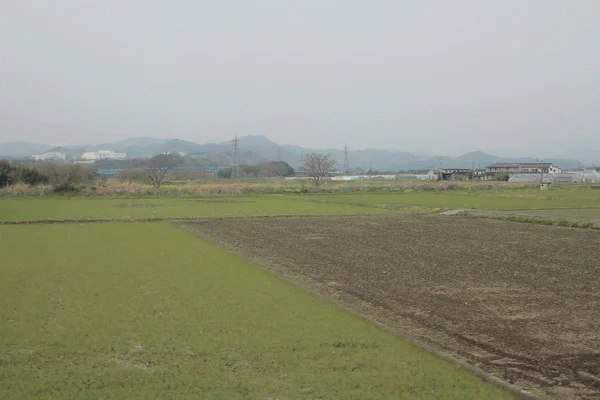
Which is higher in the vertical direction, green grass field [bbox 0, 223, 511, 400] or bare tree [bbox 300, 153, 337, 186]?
bare tree [bbox 300, 153, 337, 186]

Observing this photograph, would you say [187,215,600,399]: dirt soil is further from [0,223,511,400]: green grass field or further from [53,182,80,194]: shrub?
[53,182,80,194]: shrub

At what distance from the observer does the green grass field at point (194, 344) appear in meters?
5.02

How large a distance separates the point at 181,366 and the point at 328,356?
1.56m

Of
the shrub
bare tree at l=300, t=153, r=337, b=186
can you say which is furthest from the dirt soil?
bare tree at l=300, t=153, r=337, b=186

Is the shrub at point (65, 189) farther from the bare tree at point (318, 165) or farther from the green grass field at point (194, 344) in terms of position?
the green grass field at point (194, 344)

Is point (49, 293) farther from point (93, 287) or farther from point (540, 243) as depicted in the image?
point (540, 243)

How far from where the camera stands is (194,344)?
20.9ft

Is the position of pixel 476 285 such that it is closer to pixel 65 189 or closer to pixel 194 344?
pixel 194 344

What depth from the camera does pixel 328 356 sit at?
5957 millimetres

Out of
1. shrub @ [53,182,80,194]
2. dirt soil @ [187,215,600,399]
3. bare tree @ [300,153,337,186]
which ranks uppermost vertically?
bare tree @ [300,153,337,186]

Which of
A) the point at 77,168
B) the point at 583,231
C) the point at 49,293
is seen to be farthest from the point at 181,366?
the point at 77,168

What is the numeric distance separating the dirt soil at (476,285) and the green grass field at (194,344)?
668 mm

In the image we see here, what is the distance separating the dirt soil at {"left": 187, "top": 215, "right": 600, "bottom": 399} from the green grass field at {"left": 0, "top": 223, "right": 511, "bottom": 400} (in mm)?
668

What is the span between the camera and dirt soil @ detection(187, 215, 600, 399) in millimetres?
5953
